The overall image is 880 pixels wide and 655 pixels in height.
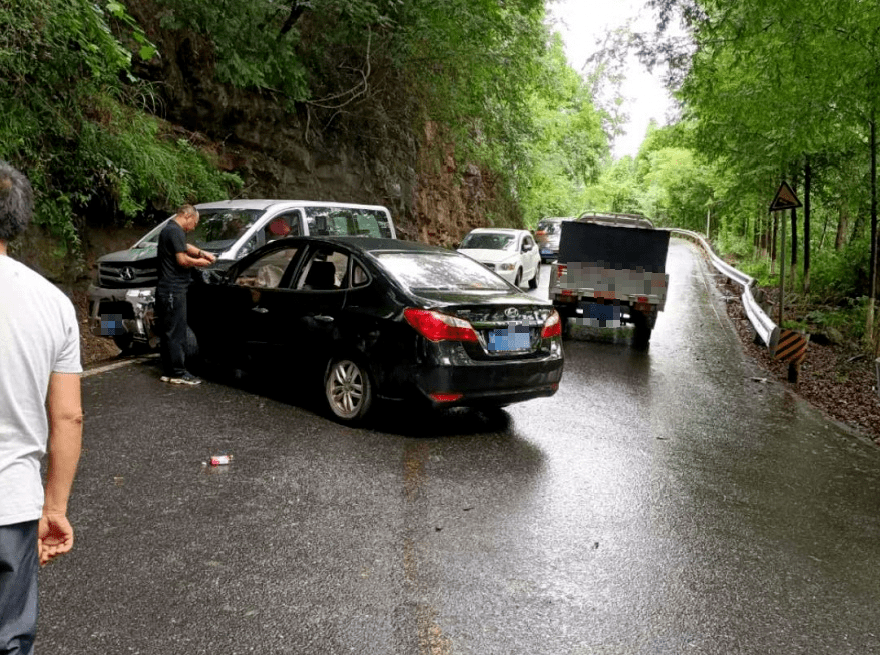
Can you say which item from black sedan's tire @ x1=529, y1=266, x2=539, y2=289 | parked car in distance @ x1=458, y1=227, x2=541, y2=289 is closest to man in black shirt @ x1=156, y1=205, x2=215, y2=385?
parked car in distance @ x1=458, y1=227, x2=541, y2=289

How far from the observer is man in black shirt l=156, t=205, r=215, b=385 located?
8.00 m

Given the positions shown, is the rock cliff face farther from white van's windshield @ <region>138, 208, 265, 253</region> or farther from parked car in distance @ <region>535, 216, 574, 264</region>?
white van's windshield @ <region>138, 208, 265, 253</region>

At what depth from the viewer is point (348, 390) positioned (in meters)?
6.86

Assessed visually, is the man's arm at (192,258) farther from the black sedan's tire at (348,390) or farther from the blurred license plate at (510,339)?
the blurred license plate at (510,339)

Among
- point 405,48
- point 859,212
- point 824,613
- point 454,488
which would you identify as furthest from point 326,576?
point 859,212

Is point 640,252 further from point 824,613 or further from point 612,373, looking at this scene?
point 824,613

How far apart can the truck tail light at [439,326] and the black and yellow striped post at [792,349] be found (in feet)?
21.9

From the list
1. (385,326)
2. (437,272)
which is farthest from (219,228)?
(385,326)

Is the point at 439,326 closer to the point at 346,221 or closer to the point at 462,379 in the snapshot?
the point at 462,379

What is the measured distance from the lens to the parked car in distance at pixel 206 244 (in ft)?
31.0

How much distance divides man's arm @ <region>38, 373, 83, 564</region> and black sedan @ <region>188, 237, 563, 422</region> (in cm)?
410

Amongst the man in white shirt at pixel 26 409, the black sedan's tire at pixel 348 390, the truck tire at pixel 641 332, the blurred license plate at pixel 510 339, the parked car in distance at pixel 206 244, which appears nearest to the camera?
the man in white shirt at pixel 26 409

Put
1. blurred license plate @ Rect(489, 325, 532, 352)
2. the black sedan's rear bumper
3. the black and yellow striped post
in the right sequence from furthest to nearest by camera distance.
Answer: the black and yellow striped post, blurred license plate @ Rect(489, 325, 532, 352), the black sedan's rear bumper

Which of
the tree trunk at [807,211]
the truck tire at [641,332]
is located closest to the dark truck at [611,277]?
the truck tire at [641,332]
